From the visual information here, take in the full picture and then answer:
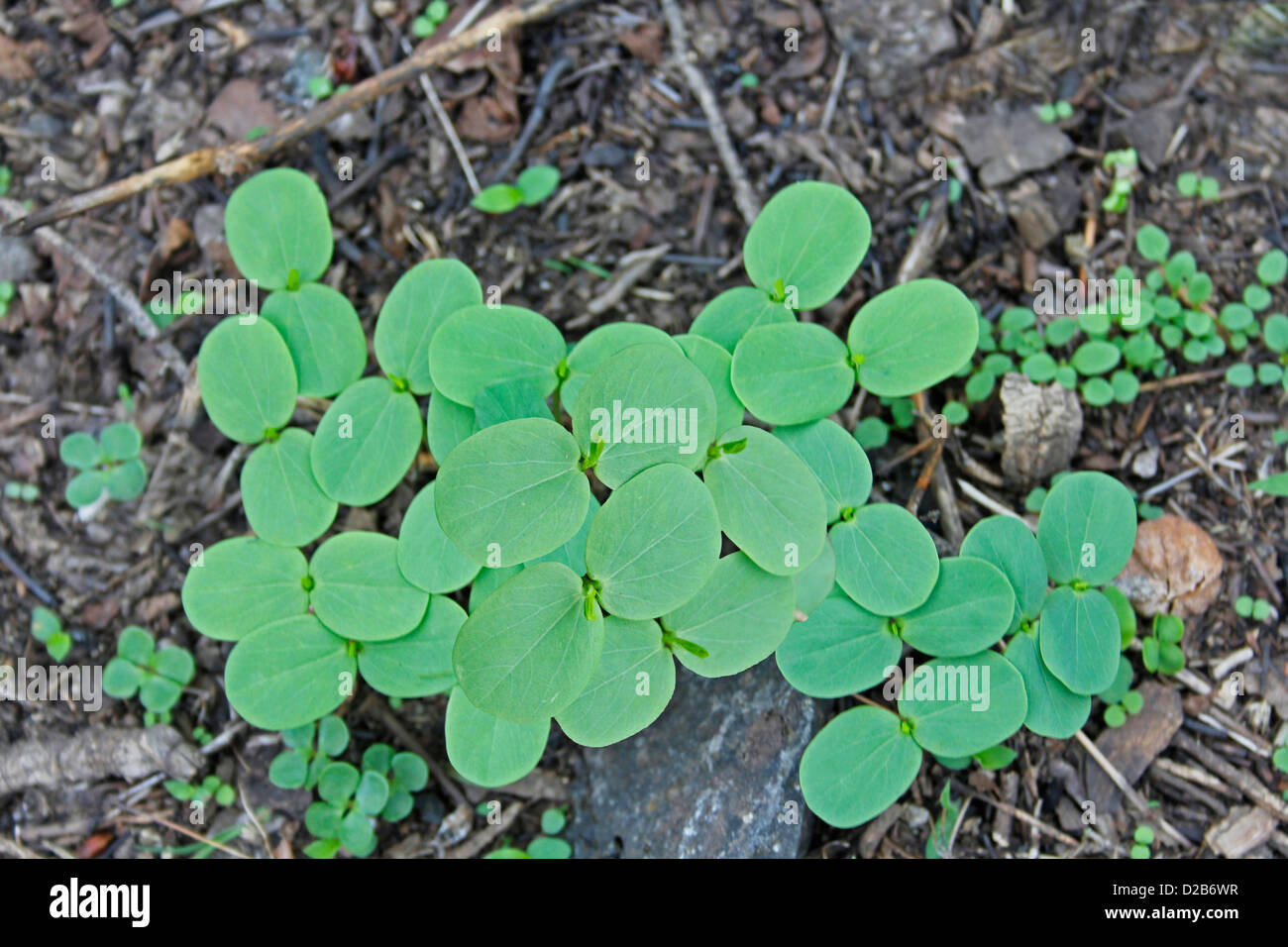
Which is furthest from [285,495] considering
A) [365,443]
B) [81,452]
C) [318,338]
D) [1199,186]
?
[1199,186]

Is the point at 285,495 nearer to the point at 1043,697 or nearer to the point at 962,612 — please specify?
the point at 962,612

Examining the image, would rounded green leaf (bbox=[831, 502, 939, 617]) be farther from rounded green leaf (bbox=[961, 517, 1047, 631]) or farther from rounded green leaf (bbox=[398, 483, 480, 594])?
rounded green leaf (bbox=[398, 483, 480, 594])

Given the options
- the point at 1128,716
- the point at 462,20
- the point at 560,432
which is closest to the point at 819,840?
the point at 1128,716

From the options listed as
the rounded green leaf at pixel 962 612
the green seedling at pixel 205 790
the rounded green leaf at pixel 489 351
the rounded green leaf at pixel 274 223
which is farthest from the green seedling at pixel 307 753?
the rounded green leaf at pixel 962 612

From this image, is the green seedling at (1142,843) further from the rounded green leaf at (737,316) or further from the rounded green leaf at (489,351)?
the rounded green leaf at (489,351)

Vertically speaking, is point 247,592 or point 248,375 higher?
point 248,375
